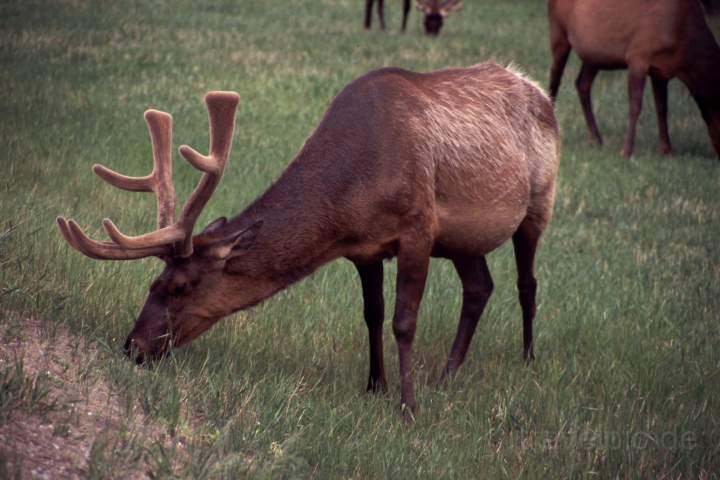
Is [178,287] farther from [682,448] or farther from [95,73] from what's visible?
[95,73]

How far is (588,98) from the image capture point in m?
13.8

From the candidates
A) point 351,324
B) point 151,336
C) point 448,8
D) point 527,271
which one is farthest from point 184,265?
point 448,8

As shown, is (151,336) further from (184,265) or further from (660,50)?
(660,50)

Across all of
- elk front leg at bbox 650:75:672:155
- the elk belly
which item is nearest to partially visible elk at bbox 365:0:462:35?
elk front leg at bbox 650:75:672:155

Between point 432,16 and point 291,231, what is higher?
point 291,231

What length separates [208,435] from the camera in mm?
4461

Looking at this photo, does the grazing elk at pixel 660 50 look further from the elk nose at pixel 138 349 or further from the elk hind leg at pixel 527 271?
the elk nose at pixel 138 349

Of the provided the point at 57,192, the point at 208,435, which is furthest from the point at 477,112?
the point at 57,192

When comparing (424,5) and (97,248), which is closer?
(97,248)

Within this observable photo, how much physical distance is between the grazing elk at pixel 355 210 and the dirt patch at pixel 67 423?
18.2 inches

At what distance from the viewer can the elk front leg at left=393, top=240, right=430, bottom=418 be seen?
18.0 feet

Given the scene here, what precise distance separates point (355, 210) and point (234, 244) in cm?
63

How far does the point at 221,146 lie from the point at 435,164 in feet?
3.75

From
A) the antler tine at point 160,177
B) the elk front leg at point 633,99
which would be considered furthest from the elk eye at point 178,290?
the elk front leg at point 633,99
